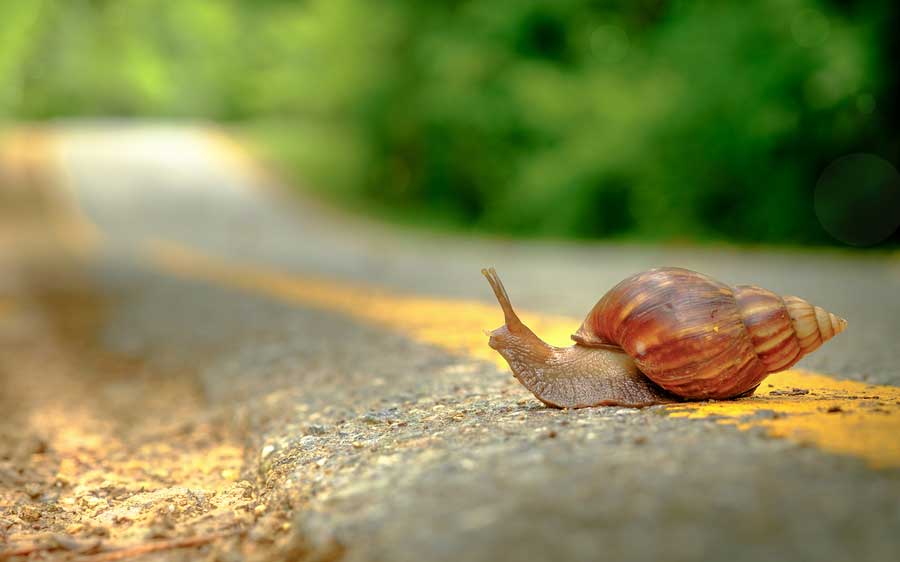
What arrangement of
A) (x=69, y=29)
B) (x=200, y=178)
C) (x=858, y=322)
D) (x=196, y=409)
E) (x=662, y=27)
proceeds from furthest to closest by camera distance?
(x=69, y=29) → (x=200, y=178) → (x=662, y=27) → (x=858, y=322) → (x=196, y=409)

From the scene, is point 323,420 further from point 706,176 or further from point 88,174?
point 88,174

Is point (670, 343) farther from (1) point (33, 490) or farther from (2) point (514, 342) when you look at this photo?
(1) point (33, 490)

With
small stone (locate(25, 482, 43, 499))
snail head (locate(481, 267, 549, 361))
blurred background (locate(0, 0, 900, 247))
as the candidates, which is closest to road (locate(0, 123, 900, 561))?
small stone (locate(25, 482, 43, 499))

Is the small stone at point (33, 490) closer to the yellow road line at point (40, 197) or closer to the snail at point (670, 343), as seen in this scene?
the snail at point (670, 343)

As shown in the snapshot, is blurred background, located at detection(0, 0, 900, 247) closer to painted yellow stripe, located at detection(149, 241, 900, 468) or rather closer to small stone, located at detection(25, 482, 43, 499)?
painted yellow stripe, located at detection(149, 241, 900, 468)

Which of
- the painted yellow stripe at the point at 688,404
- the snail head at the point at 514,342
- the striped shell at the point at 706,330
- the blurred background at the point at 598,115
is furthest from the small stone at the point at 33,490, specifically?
the blurred background at the point at 598,115

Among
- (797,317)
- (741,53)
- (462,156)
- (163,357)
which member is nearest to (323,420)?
(797,317)
